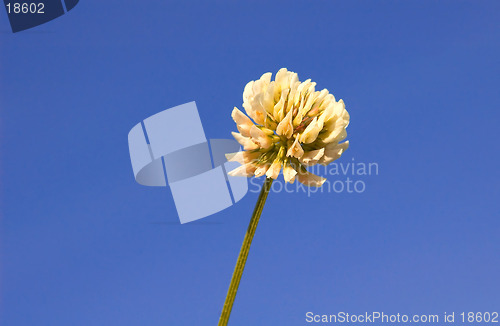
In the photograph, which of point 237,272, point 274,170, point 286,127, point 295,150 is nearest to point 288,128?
point 286,127

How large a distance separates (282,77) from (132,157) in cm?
288

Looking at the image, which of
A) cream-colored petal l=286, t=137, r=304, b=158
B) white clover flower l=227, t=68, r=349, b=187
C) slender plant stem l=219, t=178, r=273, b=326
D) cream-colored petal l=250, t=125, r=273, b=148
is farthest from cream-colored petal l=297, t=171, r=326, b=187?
slender plant stem l=219, t=178, r=273, b=326

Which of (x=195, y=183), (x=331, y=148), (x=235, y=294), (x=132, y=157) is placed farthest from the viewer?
(x=195, y=183)

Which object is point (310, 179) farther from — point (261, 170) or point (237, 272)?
point (237, 272)

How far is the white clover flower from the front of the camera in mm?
2982

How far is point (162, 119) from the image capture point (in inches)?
228

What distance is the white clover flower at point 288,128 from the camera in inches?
117

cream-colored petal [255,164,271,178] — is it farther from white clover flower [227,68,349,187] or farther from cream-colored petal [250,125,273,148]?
cream-colored petal [250,125,273,148]

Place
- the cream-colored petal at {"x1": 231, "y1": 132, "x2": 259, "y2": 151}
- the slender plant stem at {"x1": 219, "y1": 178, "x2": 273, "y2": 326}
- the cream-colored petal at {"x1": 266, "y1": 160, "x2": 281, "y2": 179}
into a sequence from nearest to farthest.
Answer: the slender plant stem at {"x1": 219, "y1": 178, "x2": 273, "y2": 326}
the cream-colored petal at {"x1": 266, "y1": 160, "x2": 281, "y2": 179}
the cream-colored petal at {"x1": 231, "y1": 132, "x2": 259, "y2": 151}

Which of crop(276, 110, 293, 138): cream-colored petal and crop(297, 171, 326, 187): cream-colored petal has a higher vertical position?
crop(276, 110, 293, 138): cream-colored petal

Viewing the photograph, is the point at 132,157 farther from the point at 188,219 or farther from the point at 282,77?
the point at 282,77

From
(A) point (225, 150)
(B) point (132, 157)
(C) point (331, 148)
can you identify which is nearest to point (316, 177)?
(C) point (331, 148)

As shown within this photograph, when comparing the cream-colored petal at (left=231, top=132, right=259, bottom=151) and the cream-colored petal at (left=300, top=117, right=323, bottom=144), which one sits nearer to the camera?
the cream-colored petal at (left=300, top=117, right=323, bottom=144)

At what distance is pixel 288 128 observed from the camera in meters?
3.01
